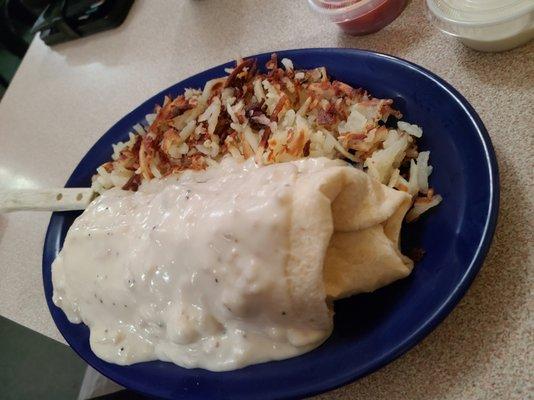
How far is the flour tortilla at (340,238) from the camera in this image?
801 mm

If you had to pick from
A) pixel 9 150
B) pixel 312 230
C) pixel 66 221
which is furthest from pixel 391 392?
pixel 9 150

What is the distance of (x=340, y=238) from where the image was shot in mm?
885

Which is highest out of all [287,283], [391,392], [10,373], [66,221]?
[287,283]

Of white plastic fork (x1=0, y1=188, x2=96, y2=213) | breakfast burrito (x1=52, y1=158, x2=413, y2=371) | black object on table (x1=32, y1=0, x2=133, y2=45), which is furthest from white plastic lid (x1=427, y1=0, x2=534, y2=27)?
black object on table (x1=32, y1=0, x2=133, y2=45)

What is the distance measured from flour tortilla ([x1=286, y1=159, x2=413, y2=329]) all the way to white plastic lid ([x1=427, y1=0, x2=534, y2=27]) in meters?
0.40

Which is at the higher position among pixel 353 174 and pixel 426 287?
pixel 353 174

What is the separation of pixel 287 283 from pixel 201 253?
0.57 ft

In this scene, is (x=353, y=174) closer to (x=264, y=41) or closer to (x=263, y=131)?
(x=263, y=131)

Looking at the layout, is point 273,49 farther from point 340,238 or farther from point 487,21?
point 340,238

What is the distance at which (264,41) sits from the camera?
1.55 m

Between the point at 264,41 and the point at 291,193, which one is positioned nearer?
the point at 291,193

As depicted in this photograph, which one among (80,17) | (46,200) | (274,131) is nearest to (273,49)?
(274,131)

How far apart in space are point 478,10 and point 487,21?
0.04 metres

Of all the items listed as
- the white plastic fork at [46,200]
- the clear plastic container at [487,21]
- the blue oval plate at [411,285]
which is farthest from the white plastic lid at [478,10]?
the white plastic fork at [46,200]
